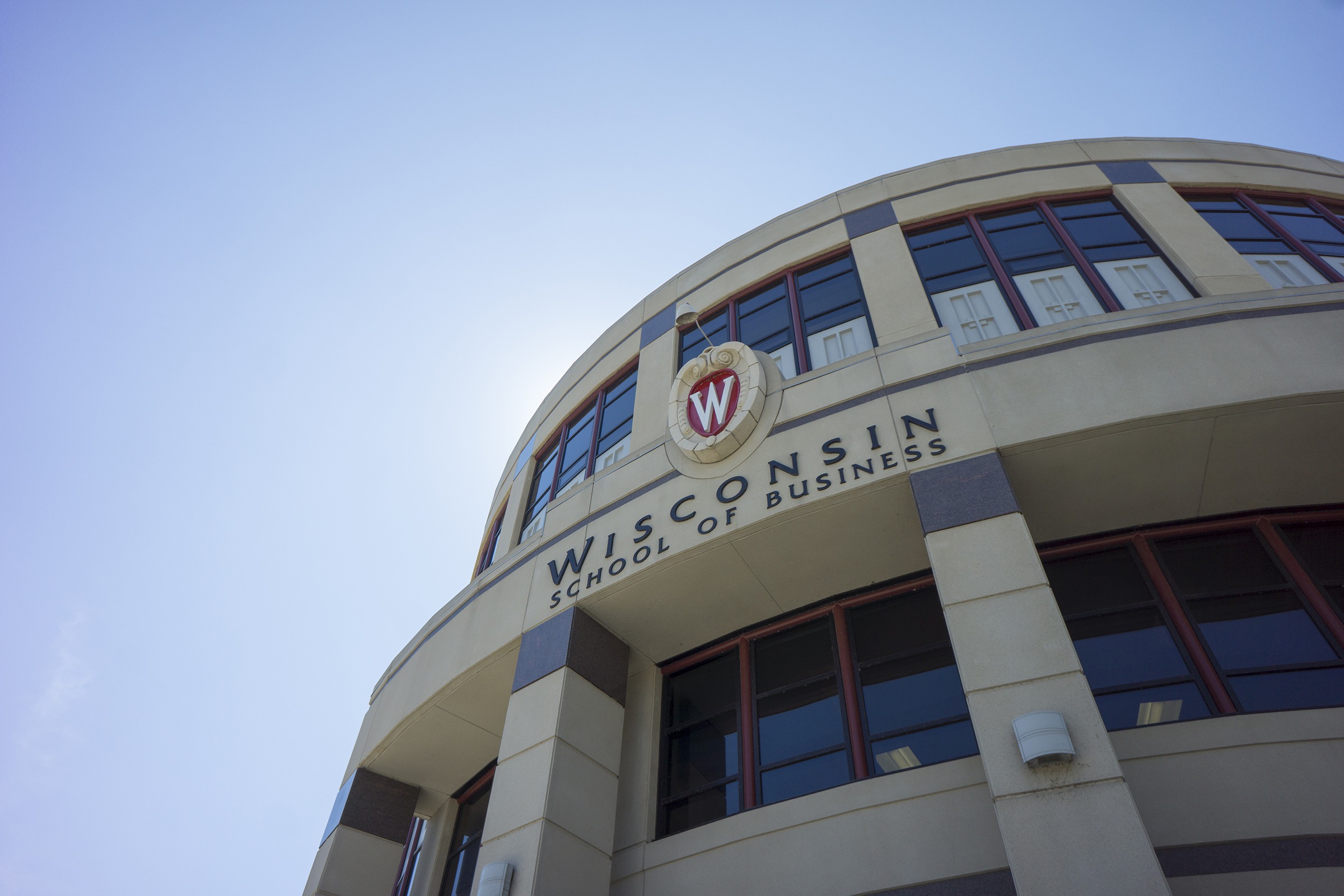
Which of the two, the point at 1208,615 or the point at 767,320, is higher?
the point at 767,320

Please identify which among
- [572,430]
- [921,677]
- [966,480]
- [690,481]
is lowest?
[921,677]

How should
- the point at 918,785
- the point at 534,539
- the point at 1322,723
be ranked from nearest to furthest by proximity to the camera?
the point at 1322,723, the point at 918,785, the point at 534,539

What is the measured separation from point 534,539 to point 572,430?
13.5 ft

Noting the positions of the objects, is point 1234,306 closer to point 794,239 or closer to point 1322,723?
point 1322,723

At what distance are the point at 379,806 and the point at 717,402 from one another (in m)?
8.61

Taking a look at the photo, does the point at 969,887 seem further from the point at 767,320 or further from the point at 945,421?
the point at 767,320

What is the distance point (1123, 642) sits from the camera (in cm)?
903

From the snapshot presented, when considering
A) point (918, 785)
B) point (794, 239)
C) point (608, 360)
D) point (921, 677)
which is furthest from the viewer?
point (608, 360)

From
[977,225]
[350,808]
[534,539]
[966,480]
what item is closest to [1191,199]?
[977,225]

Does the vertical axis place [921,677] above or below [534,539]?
below

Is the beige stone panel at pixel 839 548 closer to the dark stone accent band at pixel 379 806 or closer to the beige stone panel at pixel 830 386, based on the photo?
the beige stone panel at pixel 830 386

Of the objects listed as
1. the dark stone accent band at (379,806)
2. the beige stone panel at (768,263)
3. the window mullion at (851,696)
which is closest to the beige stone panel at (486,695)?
the dark stone accent band at (379,806)

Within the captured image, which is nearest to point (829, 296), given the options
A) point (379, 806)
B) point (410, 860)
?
point (379, 806)

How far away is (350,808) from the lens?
13078 mm
